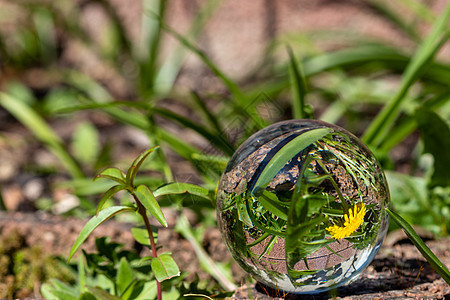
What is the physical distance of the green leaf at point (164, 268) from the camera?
1053 mm

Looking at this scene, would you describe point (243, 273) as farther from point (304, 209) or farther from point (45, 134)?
point (45, 134)

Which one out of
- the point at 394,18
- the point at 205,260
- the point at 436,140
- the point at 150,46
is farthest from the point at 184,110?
the point at 436,140

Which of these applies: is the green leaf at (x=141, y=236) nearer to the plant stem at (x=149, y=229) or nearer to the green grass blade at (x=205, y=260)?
the plant stem at (x=149, y=229)

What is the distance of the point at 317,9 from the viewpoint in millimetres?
3746

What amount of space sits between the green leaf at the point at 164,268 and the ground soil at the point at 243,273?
0.95ft

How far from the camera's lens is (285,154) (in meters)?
1.05

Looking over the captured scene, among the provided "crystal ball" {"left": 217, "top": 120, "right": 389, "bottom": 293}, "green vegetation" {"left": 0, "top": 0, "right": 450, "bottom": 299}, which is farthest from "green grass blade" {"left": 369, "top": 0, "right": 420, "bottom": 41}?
→ "crystal ball" {"left": 217, "top": 120, "right": 389, "bottom": 293}

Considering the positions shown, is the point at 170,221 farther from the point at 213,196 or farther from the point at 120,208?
the point at 120,208

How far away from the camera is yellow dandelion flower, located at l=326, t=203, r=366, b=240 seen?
1.05m

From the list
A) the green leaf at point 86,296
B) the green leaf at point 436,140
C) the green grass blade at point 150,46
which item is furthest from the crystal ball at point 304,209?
the green grass blade at point 150,46

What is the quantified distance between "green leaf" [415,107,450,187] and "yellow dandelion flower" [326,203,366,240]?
2.52 feet

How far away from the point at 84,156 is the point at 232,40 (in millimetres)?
1679

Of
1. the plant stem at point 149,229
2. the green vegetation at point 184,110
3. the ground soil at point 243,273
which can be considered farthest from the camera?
the green vegetation at point 184,110

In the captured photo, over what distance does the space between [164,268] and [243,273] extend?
69 cm
